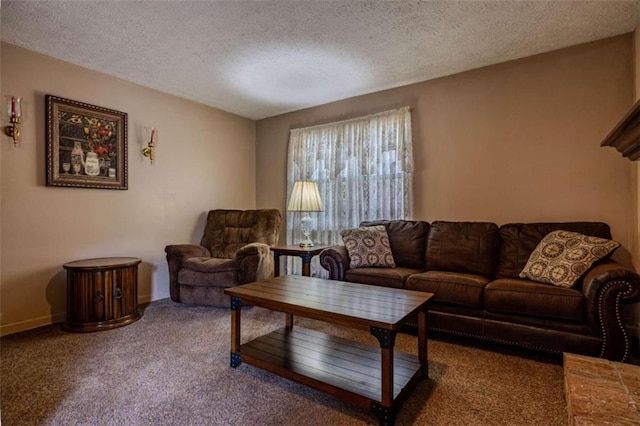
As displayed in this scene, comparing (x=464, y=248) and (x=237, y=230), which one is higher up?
(x=237, y=230)

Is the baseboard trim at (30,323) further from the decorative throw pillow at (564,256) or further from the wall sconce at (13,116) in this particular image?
the decorative throw pillow at (564,256)

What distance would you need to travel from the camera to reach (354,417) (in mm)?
1586

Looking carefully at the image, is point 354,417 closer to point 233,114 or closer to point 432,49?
point 432,49

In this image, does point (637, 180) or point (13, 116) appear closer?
point (637, 180)

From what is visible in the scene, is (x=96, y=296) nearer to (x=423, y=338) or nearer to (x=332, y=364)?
(x=332, y=364)

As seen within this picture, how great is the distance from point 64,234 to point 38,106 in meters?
1.17

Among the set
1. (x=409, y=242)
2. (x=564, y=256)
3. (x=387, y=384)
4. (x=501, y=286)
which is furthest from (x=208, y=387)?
(x=564, y=256)

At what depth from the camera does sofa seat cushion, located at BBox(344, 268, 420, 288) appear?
273 centimetres

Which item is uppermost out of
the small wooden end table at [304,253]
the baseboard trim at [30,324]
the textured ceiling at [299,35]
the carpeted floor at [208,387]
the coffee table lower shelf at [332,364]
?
the textured ceiling at [299,35]

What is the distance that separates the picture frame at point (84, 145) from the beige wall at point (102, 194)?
74mm

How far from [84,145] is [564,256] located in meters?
4.29

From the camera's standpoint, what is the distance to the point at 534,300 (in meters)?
2.16

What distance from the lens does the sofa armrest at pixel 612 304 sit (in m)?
1.88

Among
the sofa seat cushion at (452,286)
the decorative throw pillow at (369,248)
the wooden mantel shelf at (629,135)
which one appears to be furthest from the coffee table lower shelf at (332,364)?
the wooden mantel shelf at (629,135)
